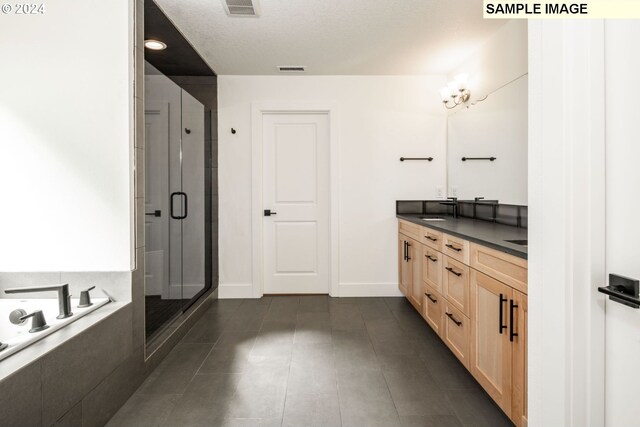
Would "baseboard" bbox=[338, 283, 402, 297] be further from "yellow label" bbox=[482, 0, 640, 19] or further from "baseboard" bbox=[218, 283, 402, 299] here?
"yellow label" bbox=[482, 0, 640, 19]

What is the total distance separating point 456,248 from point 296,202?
213cm

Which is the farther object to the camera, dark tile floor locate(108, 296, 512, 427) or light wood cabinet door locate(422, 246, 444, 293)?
light wood cabinet door locate(422, 246, 444, 293)

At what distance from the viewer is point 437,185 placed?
12.8 ft

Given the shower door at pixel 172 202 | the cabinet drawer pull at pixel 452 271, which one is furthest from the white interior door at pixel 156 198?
the cabinet drawer pull at pixel 452 271

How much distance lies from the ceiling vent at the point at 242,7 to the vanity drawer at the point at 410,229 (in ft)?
6.92

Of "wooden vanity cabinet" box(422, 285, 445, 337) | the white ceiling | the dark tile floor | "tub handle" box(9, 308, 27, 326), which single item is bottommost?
the dark tile floor

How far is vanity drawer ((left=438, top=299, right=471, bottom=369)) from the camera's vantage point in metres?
2.05

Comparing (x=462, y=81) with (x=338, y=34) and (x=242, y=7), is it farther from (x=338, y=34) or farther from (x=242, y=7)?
(x=242, y=7)

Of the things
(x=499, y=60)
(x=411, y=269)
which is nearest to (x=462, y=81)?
(x=499, y=60)

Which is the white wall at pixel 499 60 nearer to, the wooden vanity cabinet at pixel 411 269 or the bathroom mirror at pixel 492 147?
the bathroom mirror at pixel 492 147

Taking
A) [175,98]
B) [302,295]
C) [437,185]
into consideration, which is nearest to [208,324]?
[302,295]

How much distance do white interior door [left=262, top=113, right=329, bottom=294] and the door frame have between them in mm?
110

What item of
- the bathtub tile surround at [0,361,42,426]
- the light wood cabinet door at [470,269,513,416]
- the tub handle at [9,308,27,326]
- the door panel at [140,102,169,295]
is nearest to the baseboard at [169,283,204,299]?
the door panel at [140,102,169,295]

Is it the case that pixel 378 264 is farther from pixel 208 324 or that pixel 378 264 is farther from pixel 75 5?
pixel 75 5
